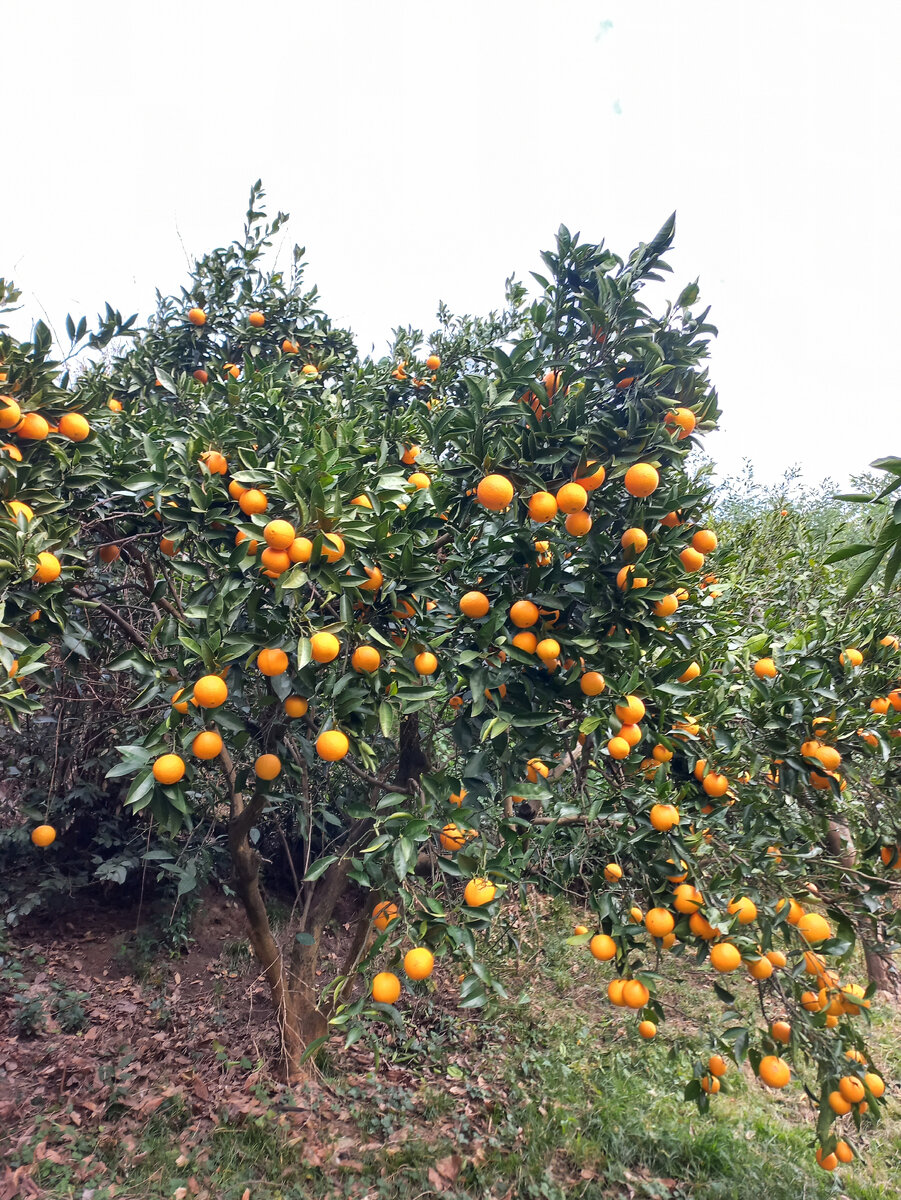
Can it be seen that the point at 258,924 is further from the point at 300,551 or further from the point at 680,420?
the point at 680,420

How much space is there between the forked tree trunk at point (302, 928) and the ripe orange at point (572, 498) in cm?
114

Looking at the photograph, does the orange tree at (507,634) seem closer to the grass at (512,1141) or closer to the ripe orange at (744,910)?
the ripe orange at (744,910)

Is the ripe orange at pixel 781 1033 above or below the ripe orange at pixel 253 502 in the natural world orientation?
below

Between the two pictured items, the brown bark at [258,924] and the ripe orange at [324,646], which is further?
the brown bark at [258,924]

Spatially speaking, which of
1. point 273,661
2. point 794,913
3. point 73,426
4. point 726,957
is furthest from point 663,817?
point 73,426

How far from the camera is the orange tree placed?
163cm

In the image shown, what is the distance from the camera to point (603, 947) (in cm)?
176

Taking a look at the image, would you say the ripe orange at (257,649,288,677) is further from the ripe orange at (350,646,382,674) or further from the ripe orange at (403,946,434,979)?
the ripe orange at (403,946,434,979)

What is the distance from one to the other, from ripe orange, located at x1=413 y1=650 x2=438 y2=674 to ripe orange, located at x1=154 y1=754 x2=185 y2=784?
0.63 m

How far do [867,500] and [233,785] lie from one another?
221 centimetres

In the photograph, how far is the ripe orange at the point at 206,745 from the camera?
1569mm

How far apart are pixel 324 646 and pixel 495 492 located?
58 cm

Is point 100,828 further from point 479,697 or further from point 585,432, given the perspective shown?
point 585,432

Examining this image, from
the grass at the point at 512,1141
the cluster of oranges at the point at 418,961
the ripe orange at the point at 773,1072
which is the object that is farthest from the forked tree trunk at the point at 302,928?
the ripe orange at the point at 773,1072
